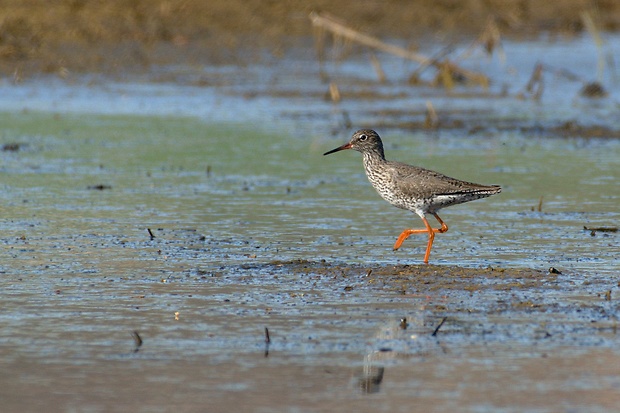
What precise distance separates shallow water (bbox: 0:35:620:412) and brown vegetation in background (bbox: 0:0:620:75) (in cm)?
721

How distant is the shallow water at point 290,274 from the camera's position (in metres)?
6.65

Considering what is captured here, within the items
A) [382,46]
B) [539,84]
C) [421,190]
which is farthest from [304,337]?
[539,84]

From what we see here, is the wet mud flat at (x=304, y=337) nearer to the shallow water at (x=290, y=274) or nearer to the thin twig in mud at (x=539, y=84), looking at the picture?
the shallow water at (x=290, y=274)

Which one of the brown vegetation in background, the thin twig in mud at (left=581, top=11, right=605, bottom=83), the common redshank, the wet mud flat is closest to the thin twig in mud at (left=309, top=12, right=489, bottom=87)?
the thin twig in mud at (left=581, top=11, right=605, bottom=83)

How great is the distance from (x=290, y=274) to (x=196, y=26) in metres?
21.2

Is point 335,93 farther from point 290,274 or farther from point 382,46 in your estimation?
point 290,274

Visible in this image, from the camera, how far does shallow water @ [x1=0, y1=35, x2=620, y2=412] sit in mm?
6648

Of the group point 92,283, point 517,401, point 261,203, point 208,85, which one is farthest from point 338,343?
point 208,85

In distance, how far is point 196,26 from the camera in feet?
97.8

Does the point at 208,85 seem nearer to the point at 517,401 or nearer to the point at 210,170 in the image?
the point at 210,170

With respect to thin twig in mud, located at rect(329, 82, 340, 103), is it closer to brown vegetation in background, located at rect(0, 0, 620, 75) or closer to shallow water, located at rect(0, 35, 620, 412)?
shallow water, located at rect(0, 35, 620, 412)

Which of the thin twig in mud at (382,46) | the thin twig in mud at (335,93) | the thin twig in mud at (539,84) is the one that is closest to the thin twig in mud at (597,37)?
the thin twig in mud at (539,84)

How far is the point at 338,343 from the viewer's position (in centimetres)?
742

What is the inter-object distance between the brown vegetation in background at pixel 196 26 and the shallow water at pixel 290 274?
23.7ft
